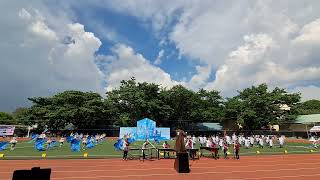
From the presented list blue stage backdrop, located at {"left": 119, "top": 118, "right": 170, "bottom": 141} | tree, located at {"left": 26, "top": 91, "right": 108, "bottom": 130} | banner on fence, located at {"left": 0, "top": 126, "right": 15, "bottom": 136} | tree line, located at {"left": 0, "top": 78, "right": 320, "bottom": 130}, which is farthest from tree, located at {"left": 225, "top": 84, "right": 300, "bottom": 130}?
banner on fence, located at {"left": 0, "top": 126, "right": 15, "bottom": 136}

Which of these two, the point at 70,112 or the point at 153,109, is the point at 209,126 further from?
the point at 70,112

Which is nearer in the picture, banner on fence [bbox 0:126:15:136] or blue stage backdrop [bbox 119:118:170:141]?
banner on fence [bbox 0:126:15:136]

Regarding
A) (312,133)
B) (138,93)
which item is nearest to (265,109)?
(312,133)

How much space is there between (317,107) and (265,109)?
112 feet

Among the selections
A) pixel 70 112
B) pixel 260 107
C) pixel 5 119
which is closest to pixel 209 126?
pixel 260 107

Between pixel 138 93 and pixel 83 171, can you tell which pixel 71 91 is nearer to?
pixel 138 93

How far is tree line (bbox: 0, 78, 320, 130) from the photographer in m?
65.6

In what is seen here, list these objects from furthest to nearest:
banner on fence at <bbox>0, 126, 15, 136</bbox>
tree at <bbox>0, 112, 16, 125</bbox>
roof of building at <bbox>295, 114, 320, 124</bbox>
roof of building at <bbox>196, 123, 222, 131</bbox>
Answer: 1. roof of building at <bbox>196, 123, 222, 131</bbox>
2. tree at <bbox>0, 112, 16, 125</bbox>
3. roof of building at <bbox>295, 114, 320, 124</bbox>
4. banner on fence at <bbox>0, 126, 15, 136</bbox>

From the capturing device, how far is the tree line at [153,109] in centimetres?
6556

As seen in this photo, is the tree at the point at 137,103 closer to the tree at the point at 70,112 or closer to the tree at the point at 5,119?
the tree at the point at 70,112

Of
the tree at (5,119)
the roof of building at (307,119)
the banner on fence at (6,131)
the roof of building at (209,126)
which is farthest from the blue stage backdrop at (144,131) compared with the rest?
the roof of building at (307,119)

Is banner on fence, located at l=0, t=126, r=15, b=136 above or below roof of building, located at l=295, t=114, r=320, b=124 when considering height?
below

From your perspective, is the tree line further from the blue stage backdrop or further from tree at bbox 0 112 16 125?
the blue stage backdrop

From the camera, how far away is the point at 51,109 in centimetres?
6706
